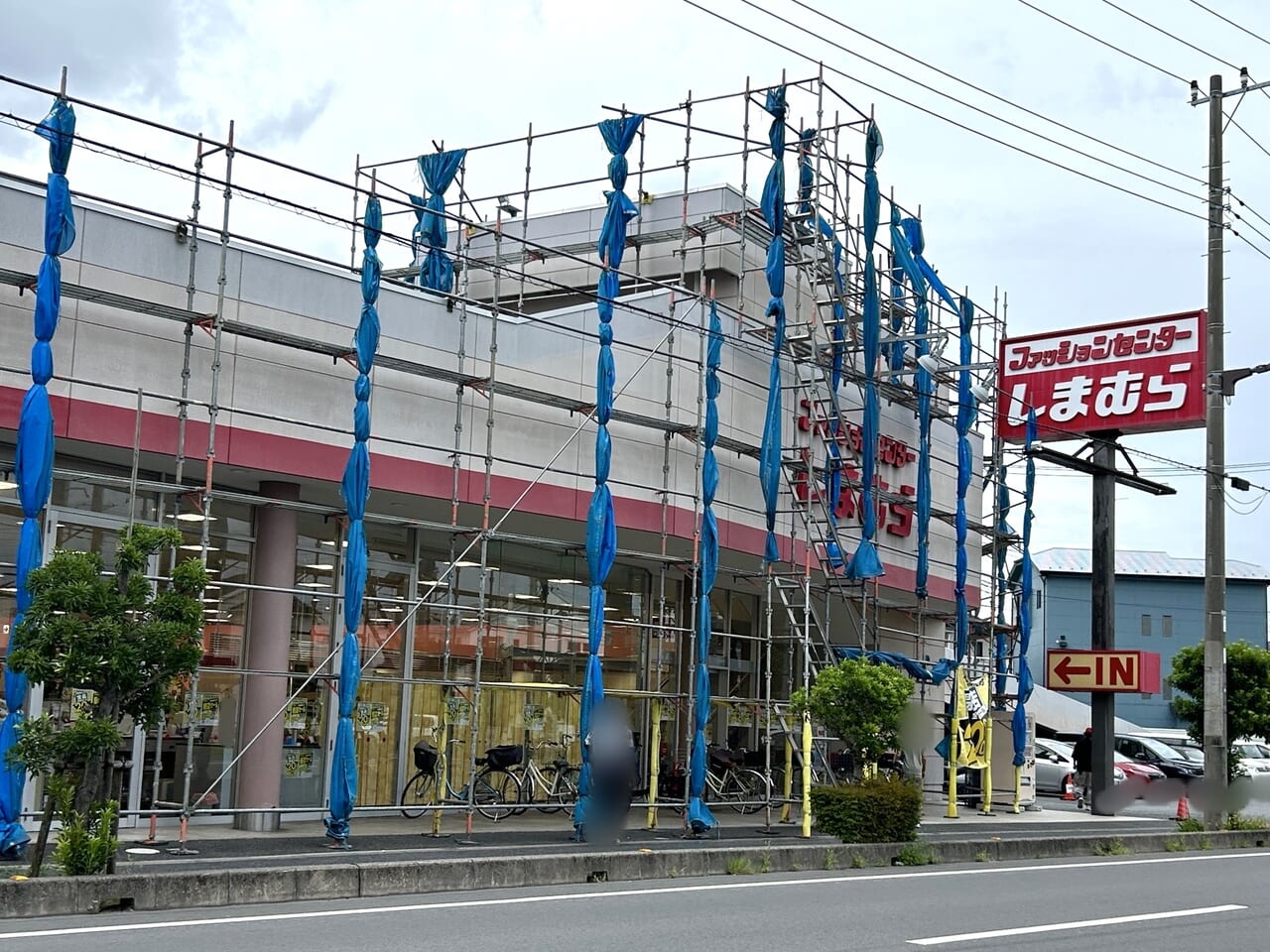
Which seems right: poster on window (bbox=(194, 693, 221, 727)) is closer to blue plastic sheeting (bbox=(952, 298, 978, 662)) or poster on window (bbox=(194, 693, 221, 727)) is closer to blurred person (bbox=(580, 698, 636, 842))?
blurred person (bbox=(580, 698, 636, 842))

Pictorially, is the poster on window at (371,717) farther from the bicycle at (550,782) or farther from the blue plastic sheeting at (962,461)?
the blue plastic sheeting at (962,461)

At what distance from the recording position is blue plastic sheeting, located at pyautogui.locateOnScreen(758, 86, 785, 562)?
20.4 m

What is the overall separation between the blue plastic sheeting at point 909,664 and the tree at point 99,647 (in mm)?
11872

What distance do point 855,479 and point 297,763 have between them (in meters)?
10.9

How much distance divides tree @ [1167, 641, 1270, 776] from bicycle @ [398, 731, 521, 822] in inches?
504

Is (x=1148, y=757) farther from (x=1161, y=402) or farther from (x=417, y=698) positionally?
(x=417, y=698)

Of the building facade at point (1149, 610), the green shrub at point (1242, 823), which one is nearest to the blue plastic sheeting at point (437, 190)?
the green shrub at point (1242, 823)

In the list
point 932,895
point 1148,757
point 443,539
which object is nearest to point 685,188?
point 443,539

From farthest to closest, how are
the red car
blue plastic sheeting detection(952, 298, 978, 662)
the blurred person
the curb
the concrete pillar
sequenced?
the red car → blue plastic sheeting detection(952, 298, 978, 662) → the blurred person → the concrete pillar → the curb

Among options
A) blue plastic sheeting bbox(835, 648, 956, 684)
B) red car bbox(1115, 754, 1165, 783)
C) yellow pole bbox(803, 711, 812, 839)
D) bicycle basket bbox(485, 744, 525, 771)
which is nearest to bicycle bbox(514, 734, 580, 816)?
bicycle basket bbox(485, 744, 525, 771)

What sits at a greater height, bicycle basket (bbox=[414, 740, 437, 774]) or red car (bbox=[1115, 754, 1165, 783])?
bicycle basket (bbox=[414, 740, 437, 774])

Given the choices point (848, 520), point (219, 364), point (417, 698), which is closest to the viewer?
point (219, 364)

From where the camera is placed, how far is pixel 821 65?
72.1 feet

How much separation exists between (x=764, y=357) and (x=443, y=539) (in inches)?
233
